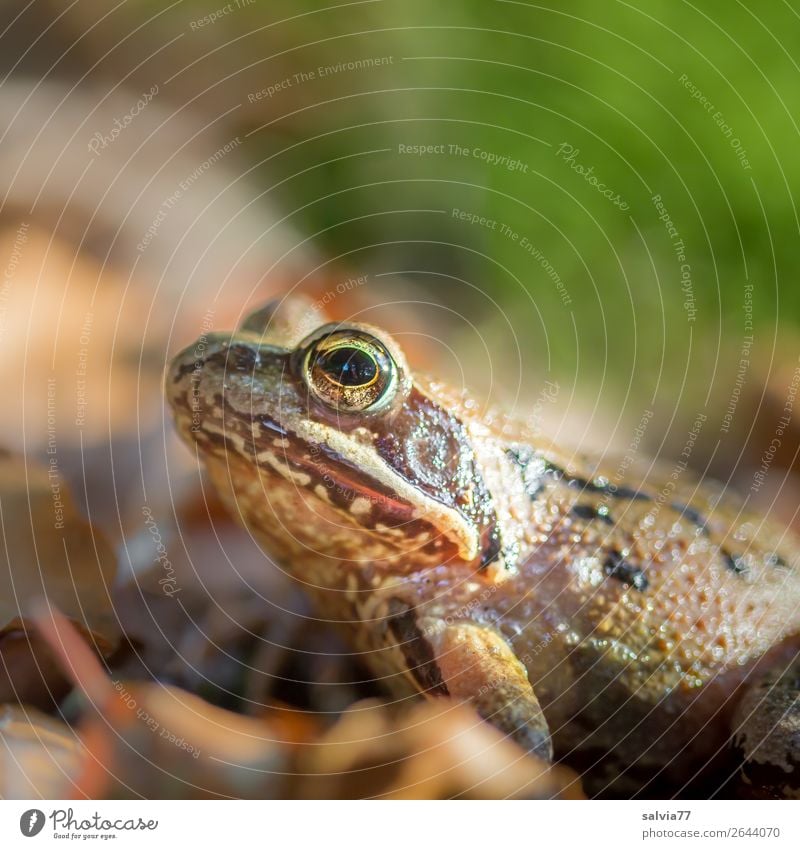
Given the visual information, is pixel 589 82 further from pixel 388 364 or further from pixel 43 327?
pixel 43 327

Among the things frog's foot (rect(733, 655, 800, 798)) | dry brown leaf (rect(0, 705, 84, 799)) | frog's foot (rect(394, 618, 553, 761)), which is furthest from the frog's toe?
dry brown leaf (rect(0, 705, 84, 799))

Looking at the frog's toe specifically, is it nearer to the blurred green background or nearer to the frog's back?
the frog's back

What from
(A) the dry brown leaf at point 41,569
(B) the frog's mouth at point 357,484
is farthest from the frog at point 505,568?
(A) the dry brown leaf at point 41,569

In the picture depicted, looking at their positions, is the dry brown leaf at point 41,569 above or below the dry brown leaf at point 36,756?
above

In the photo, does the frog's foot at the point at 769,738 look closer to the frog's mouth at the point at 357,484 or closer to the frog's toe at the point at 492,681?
the frog's toe at the point at 492,681

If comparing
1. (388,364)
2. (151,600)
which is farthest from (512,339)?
(151,600)

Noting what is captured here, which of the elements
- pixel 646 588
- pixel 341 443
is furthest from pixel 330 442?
pixel 646 588
